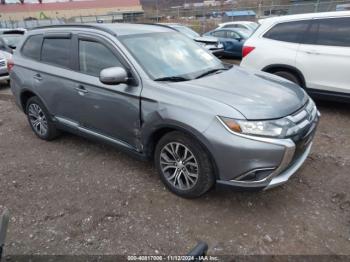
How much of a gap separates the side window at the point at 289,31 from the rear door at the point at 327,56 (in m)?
0.15

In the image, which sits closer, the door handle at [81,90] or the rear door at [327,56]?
the door handle at [81,90]

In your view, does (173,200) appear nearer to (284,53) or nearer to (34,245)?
(34,245)

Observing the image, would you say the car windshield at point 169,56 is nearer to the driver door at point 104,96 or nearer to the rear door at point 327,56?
the driver door at point 104,96

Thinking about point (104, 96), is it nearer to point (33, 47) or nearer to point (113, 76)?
point (113, 76)

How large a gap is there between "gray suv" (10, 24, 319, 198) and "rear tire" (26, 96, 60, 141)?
0.22 feet

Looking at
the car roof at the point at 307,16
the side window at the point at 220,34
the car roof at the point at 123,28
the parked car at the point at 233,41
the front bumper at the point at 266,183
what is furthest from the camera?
the side window at the point at 220,34

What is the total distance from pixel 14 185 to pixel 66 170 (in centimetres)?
61

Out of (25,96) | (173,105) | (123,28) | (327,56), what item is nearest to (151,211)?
(173,105)

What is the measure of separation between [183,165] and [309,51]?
3664mm

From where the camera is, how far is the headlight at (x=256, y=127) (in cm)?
260

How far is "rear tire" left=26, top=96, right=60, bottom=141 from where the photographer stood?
446 cm

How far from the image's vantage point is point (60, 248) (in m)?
2.63

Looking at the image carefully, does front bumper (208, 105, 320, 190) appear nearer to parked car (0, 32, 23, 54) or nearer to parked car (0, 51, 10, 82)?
parked car (0, 51, 10, 82)

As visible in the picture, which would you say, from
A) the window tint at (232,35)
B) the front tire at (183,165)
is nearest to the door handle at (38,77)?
the front tire at (183,165)
